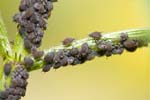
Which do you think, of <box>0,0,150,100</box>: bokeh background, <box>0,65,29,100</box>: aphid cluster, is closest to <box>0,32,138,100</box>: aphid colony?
<box>0,65,29,100</box>: aphid cluster

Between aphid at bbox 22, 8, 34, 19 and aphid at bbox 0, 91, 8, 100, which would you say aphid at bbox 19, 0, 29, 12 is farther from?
aphid at bbox 0, 91, 8, 100

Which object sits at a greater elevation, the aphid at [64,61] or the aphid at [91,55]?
the aphid at [91,55]

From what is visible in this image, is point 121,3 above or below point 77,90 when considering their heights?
above

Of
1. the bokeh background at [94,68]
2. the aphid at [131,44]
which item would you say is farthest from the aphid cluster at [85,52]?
the bokeh background at [94,68]

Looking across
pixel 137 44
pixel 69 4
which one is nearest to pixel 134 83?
pixel 69 4

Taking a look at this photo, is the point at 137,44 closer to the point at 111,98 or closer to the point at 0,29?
the point at 0,29

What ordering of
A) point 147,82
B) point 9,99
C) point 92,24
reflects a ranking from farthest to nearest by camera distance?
point 147,82 < point 92,24 < point 9,99

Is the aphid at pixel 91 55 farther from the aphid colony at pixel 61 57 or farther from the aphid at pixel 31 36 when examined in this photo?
the aphid at pixel 31 36
